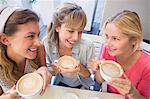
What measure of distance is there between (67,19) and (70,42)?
137 mm

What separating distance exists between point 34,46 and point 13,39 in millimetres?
110

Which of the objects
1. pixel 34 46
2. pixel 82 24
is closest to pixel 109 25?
pixel 82 24

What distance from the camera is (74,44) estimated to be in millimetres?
1303

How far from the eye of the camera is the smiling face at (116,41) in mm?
1156

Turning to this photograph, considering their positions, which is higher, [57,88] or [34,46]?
[34,46]

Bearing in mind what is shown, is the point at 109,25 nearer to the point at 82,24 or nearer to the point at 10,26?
the point at 82,24

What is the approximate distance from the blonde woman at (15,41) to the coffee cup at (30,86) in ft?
0.14

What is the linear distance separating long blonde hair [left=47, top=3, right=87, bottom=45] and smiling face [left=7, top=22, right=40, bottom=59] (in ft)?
0.68

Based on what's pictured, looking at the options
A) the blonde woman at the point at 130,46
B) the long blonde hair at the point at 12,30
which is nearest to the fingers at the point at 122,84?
the blonde woman at the point at 130,46

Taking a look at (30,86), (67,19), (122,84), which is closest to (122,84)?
(122,84)

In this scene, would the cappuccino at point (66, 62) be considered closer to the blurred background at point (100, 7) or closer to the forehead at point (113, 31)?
the forehead at point (113, 31)

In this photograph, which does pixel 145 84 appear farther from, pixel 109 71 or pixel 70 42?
pixel 70 42

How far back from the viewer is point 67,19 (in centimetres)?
123

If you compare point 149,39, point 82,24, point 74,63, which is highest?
point 82,24
